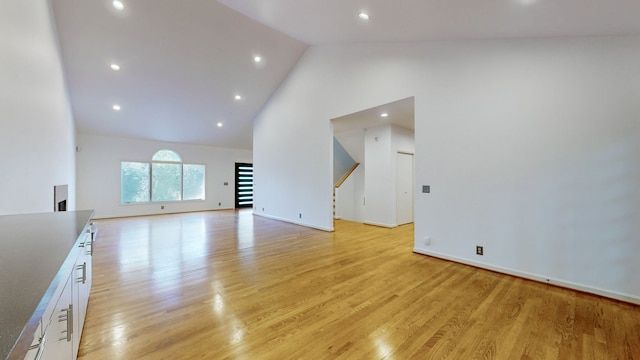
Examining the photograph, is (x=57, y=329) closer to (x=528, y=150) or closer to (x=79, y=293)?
(x=79, y=293)

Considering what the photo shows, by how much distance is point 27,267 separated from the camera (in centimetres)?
84

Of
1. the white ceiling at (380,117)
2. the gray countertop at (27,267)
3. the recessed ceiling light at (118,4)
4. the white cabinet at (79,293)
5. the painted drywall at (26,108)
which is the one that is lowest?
the white cabinet at (79,293)

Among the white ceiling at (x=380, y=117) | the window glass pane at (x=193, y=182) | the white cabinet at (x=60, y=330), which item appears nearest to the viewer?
the white cabinet at (x=60, y=330)

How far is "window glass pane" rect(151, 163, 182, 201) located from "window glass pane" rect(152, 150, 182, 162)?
0.65ft

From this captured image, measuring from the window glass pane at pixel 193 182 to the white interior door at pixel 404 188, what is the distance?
7.00 meters

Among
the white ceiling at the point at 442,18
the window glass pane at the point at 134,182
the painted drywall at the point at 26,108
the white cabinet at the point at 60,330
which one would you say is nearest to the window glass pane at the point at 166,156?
the window glass pane at the point at 134,182

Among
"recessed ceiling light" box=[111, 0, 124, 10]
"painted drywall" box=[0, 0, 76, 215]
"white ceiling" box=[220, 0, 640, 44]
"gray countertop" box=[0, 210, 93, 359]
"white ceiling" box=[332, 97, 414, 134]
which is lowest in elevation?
"gray countertop" box=[0, 210, 93, 359]

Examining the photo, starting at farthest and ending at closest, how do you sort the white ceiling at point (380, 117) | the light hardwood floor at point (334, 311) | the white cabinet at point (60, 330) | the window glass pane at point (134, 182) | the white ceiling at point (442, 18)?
the window glass pane at point (134, 182) < the white ceiling at point (380, 117) < the white ceiling at point (442, 18) < the light hardwood floor at point (334, 311) < the white cabinet at point (60, 330)

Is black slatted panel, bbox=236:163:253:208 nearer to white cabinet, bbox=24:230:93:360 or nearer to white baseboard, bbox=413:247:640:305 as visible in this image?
white baseboard, bbox=413:247:640:305

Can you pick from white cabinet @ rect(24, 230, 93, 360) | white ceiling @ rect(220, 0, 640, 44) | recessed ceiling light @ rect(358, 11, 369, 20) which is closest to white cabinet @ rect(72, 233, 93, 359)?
white cabinet @ rect(24, 230, 93, 360)

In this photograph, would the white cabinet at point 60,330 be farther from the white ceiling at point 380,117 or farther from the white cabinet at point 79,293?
the white ceiling at point 380,117

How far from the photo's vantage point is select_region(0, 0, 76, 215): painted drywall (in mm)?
1818

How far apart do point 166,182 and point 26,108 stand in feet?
Answer: 22.3

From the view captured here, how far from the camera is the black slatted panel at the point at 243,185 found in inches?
404
